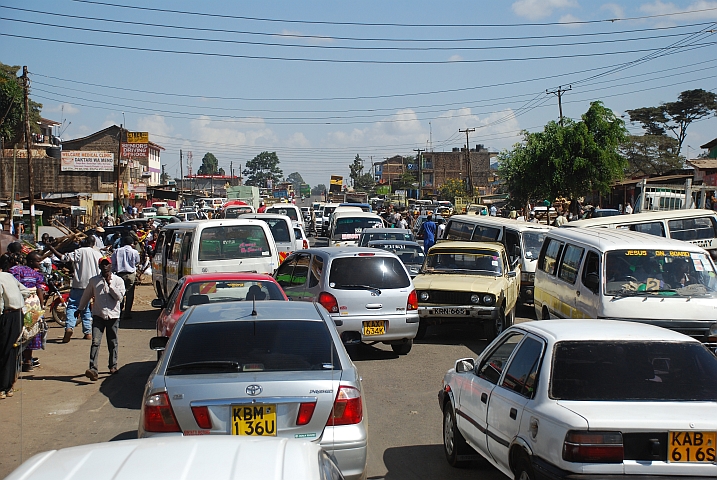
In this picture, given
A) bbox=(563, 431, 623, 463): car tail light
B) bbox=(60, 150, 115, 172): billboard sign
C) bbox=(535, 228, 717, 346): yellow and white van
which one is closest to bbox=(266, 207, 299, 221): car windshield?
bbox=(535, 228, 717, 346): yellow and white van

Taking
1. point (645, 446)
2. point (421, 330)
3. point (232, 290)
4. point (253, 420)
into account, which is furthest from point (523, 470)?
point (421, 330)

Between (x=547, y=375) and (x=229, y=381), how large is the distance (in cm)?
224

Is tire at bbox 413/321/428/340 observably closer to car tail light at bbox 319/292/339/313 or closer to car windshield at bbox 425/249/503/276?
car windshield at bbox 425/249/503/276

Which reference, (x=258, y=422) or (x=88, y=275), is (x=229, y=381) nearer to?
(x=258, y=422)

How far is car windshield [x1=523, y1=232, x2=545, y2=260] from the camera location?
17.6m

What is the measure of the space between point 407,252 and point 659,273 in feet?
29.6

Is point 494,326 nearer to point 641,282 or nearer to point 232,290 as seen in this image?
point 641,282

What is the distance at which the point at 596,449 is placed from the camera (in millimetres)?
4809

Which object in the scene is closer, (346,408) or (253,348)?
(346,408)

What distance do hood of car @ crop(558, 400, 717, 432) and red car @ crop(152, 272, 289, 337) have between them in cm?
587

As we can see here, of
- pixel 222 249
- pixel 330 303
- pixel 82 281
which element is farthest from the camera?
pixel 222 249

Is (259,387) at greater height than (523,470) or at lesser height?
greater

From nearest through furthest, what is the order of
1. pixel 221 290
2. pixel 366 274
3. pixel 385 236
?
pixel 221 290 < pixel 366 274 < pixel 385 236

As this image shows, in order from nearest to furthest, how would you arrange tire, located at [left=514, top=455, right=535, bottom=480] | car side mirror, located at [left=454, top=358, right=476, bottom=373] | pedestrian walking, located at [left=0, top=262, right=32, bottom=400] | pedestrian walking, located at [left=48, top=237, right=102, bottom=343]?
tire, located at [left=514, top=455, right=535, bottom=480]
car side mirror, located at [left=454, top=358, right=476, bottom=373]
pedestrian walking, located at [left=0, top=262, right=32, bottom=400]
pedestrian walking, located at [left=48, top=237, right=102, bottom=343]
